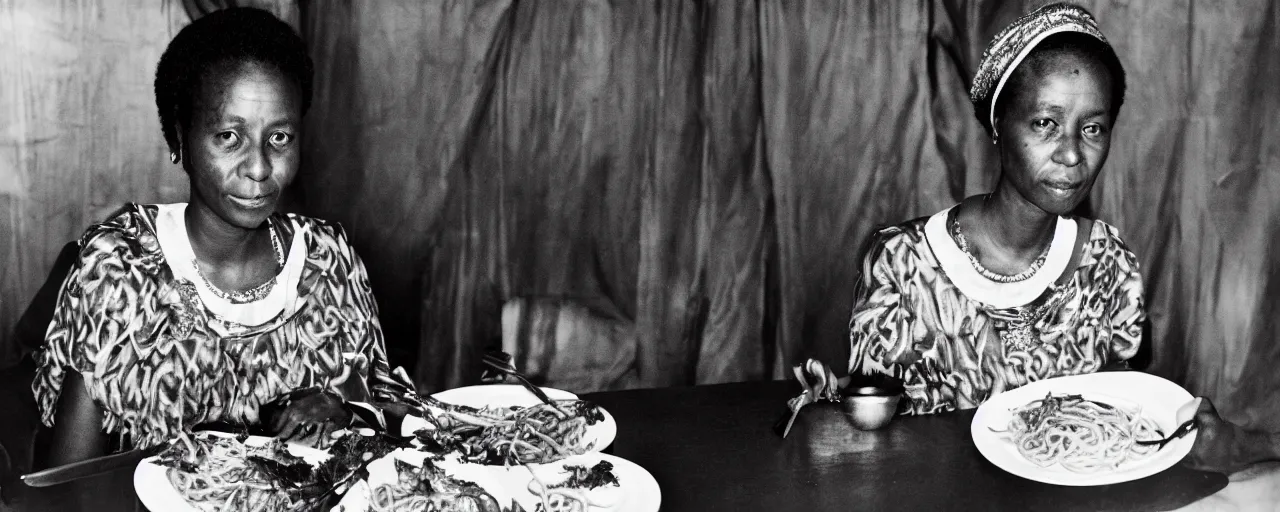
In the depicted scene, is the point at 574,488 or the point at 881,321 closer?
the point at 574,488

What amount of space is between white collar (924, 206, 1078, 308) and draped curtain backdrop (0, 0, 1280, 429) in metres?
0.63

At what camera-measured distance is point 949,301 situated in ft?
9.39

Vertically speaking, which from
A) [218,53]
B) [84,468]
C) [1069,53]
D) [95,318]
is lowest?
[84,468]

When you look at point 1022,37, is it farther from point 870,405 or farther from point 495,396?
point 495,396

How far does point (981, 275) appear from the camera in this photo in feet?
9.42

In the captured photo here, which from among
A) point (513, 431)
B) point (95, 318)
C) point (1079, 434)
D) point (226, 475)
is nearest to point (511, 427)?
point (513, 431)

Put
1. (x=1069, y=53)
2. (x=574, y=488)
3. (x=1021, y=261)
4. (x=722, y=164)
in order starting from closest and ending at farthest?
(x=574, y=488)
(x=1069, y=53)
(x=1021, y=261)
(x=722, y=164)

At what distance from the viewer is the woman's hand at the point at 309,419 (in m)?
2.29

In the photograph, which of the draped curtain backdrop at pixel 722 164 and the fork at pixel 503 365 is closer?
the fork at pixel 503 365

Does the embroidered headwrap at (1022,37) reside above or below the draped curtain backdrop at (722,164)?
above

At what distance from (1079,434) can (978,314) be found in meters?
0.57

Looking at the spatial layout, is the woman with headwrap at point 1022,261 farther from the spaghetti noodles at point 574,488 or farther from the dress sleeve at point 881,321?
the spaghetti noodles at point 574,488

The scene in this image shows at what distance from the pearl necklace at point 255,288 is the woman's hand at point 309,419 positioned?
13.6 inches

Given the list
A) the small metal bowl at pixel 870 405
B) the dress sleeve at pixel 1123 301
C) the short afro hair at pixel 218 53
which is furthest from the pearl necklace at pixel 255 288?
the dress sleeve at pixel 1123 301
